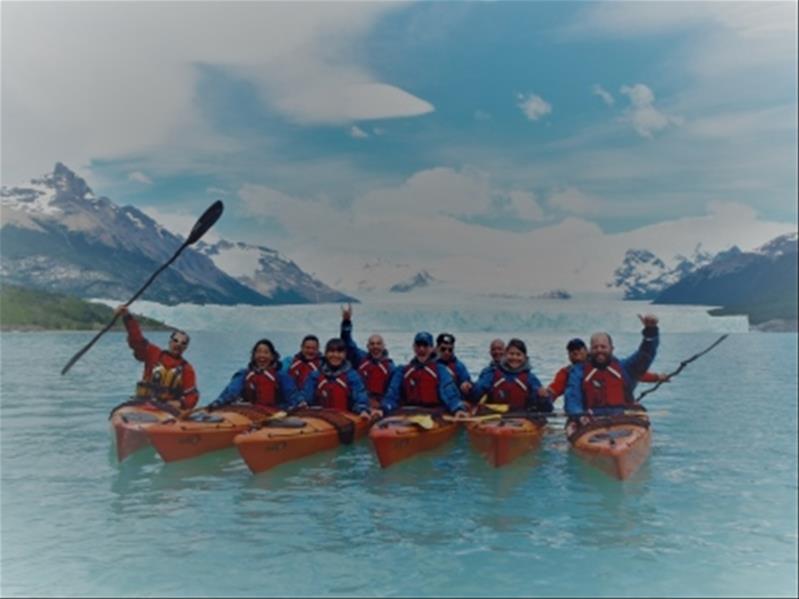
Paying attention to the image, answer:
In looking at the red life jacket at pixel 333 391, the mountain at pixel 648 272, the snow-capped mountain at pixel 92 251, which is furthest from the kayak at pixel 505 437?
the snow-capped mountain at pixel 92 251

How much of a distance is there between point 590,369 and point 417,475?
2.06 metres

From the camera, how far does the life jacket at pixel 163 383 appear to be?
8125 mm

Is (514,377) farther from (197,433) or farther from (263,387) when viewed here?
(197,433)

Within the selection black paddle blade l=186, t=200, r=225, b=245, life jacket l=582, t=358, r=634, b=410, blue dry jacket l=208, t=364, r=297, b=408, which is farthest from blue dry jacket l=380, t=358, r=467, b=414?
black paddle blade l=186, t=200, r=225, b=245

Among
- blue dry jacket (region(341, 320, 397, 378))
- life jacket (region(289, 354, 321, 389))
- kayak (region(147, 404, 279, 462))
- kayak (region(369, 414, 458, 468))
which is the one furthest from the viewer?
blue dry jacket (region(341, 320, 397, 378))

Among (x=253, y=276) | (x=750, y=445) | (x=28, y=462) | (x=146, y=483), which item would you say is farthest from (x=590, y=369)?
(x=253, y=276)

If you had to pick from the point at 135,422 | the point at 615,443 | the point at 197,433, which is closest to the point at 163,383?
the point at 135,422

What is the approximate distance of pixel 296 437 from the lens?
7.20 m

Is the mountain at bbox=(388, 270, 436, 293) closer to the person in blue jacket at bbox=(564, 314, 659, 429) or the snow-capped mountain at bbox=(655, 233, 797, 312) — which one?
the snow-capped mountain at bbox=(655, 233, 797, 312)

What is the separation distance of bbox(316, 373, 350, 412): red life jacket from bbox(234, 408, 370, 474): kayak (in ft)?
0.57

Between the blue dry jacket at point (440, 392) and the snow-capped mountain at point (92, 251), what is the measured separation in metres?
12.9

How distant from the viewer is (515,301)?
21.7 meters

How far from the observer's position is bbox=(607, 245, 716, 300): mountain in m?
20.0

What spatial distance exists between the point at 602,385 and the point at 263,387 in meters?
3.75
